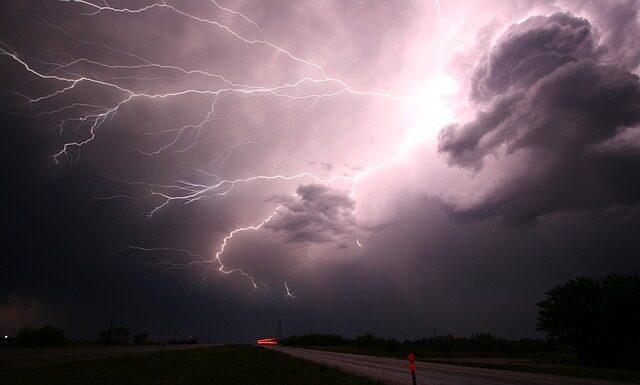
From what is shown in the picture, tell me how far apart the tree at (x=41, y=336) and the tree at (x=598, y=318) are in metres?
71.7

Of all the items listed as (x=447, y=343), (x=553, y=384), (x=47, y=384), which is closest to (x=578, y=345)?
(x=553, y=384)

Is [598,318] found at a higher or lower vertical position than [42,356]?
higher

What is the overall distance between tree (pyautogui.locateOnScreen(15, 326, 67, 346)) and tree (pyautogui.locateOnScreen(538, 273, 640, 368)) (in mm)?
71747

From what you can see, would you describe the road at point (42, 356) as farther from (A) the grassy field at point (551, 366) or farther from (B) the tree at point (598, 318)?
(B) the tree at point (598, 318)

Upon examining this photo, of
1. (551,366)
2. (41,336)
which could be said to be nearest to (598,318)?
(551,366)

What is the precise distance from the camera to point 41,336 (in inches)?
2628

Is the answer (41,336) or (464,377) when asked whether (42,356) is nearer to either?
(464,377)

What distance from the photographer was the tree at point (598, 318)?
27.5 meters

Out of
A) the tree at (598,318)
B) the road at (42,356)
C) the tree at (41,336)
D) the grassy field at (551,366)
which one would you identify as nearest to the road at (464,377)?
the grassy field at (551,366)

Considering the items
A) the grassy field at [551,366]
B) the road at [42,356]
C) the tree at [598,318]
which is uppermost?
the tree at [598,318]

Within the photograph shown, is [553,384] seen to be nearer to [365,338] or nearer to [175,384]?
[175,384]

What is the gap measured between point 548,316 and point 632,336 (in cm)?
598

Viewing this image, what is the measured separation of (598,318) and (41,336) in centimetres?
7803

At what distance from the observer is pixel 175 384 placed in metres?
15.2
